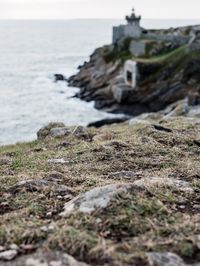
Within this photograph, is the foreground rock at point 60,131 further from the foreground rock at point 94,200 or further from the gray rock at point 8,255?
the gray rock at point 8,255

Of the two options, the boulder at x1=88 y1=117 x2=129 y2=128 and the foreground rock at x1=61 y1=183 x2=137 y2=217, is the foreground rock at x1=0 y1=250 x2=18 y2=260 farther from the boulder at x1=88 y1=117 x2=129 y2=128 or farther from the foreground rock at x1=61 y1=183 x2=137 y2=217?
the boulder at x1=88 y1=117 x2=129 y2=128

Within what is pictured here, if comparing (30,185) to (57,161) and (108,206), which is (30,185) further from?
(57,161)

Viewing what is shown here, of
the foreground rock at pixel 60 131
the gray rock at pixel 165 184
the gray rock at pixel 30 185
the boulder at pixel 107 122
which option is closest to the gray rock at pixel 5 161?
the gray rock at pixel 30 185

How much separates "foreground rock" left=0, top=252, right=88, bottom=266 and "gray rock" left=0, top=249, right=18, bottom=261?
8cm

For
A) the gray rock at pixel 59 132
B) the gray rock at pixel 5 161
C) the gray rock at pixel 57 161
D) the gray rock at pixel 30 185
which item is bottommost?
the gray rock at pixel 59 132

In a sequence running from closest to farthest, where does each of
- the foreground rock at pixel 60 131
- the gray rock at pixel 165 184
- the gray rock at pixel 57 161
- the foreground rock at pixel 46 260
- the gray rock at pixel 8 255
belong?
the foreground rock at pixel 46 260 → the gray rock at pixel 8 255 → the gray rock at pixel 165 184 → the gray rock at pixel 57 161 → the foreground rock at pixel 60 131

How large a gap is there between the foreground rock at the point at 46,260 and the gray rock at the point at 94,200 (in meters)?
0.90

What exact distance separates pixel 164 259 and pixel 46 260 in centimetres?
99

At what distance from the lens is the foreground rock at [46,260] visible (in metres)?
4.00

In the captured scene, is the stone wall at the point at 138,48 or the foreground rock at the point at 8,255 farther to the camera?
the stone wall at the point at 138,48

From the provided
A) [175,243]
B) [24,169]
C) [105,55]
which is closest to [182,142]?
[24,169]

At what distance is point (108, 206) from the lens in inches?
197

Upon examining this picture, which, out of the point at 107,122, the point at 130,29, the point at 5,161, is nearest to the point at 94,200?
the point at 5,161

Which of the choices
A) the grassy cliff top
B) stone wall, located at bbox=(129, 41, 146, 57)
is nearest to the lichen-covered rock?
the grassy cliff top
